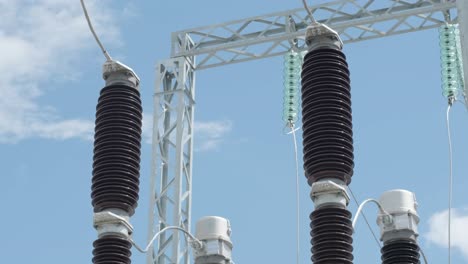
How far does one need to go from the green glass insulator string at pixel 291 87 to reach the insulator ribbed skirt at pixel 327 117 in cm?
710

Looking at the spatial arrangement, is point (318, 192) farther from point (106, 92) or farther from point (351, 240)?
point (106, 92)

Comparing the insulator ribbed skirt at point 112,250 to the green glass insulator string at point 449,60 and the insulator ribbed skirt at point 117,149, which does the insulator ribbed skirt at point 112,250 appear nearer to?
the insulator ribbed skirt at point 117,149

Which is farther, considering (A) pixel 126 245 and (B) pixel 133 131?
(B) pixel 133 131

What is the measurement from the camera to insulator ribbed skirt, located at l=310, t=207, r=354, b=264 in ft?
29.4

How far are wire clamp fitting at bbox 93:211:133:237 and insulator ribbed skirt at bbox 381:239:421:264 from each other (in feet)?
8.93

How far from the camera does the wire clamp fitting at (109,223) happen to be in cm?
973

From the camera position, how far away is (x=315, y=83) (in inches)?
387

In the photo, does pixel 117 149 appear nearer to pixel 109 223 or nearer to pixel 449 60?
pixel 109 223

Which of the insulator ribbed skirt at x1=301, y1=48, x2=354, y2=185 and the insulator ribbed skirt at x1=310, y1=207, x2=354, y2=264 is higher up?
the insulator ribbed skirt at x1=301, y1=48, x2=354, y2=185

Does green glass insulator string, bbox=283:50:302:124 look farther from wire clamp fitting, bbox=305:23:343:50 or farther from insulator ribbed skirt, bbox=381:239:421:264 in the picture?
wire clamp fitting, bbox=305:23:343:50

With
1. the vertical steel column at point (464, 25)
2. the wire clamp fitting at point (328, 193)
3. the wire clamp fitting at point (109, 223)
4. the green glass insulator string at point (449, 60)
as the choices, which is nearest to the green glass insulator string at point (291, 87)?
the green glass insulator string at point (449, 60)

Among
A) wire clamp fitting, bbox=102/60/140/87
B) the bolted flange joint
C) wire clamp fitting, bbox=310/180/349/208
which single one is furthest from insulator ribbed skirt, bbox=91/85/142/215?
the bolted flange joint

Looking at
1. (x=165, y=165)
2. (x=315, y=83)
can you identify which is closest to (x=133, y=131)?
(x=315, y=83)

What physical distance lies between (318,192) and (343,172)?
1.07 ft
